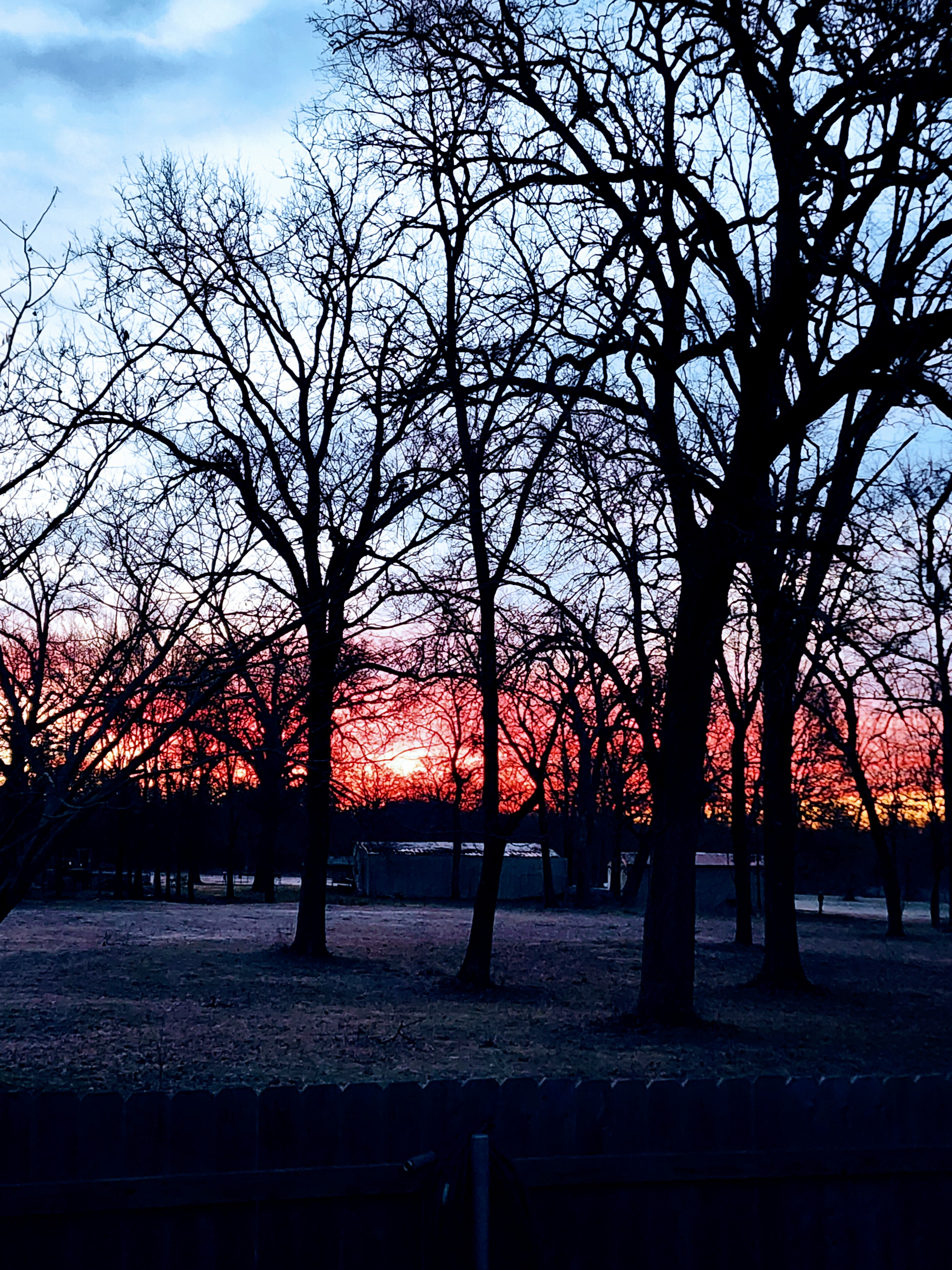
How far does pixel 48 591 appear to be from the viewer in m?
5.50

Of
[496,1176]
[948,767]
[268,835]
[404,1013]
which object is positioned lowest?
[404,1013]

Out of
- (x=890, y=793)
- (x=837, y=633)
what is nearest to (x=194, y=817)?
(x=890, y=793)

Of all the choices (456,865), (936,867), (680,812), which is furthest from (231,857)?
(680,812)

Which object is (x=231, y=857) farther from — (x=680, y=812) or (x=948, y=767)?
(x=680, y=812)

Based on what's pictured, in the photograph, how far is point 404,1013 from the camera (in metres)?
15.4

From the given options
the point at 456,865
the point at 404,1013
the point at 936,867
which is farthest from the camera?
the point at 456,865

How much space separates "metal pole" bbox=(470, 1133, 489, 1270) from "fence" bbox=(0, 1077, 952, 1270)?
0.23ft

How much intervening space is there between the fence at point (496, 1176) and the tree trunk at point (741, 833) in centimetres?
2065

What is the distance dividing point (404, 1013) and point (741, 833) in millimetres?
15421

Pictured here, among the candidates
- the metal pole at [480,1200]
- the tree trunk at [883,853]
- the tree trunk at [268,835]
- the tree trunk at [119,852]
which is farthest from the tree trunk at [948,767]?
the tree trunk at [119,852]

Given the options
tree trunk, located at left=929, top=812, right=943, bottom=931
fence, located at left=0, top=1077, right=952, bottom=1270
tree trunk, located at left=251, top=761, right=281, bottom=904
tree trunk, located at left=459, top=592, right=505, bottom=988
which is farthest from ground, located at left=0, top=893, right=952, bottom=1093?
tree trunk, located at left=929, top=812, right=943, bottom=931

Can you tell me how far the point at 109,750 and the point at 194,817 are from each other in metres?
49.4

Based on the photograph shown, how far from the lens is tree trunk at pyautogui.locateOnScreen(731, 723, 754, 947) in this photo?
1046 inches

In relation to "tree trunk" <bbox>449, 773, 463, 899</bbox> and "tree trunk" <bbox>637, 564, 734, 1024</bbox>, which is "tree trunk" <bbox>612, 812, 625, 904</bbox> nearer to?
"tree trunk" <bbox>449, 773, 463, 899</bbox>
